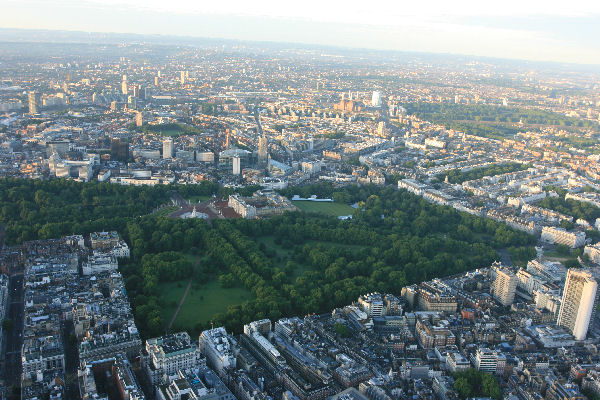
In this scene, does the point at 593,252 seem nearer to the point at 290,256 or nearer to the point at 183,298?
the point at 290,256

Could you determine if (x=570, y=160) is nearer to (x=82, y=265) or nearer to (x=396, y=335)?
(x=396, y=335)

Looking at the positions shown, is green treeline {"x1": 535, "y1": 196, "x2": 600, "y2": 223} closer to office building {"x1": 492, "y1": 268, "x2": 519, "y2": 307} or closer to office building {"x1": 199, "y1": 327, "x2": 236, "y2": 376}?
office building {"x1": 492, "y1": 268, "x2": 519, "y2": 307}

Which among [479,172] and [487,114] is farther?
[487,114]

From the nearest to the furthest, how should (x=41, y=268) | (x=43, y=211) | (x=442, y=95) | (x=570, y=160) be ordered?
(x=41, y=268)
(x=43, y=211)
(x=570, y=160)
(x=442, y=95)

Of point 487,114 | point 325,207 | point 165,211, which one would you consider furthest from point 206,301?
point 487,114

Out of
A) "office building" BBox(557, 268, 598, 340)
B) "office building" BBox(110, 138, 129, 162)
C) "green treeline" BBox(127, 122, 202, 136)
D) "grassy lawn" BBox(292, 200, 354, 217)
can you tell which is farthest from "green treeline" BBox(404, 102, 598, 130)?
"office building" BBox(557, 268, 598, 340)

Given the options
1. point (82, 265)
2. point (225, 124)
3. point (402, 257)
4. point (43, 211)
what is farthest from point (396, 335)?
point (225, 124)

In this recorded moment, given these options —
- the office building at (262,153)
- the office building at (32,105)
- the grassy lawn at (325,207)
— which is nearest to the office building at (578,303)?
the grassy lawn at (325,207)
